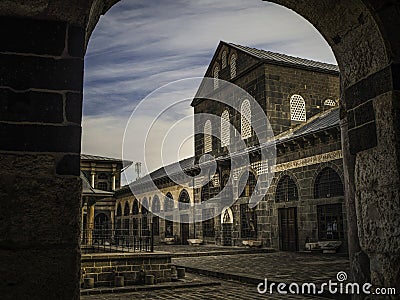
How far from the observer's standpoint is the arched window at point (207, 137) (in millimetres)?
28298

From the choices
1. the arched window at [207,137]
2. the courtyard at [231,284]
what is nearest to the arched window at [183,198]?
the arched window at [207,137]

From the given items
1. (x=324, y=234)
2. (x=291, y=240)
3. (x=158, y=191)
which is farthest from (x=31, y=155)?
(x=158, y=191)

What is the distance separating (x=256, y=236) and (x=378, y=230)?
17449mm

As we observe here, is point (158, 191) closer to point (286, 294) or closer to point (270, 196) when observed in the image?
point (270, 196)

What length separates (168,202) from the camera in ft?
99.6

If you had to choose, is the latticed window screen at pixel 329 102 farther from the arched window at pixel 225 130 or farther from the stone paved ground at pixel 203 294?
the stone paved ground at pixel 203 294

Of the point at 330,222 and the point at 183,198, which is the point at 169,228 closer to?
the point at 183,198

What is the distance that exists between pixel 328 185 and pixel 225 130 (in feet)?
33.9

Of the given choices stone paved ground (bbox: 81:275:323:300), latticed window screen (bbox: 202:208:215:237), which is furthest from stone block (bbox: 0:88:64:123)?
latticed window screen (bbox: 202:208:215:237)

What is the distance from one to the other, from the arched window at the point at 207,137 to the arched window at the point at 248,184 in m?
6.24

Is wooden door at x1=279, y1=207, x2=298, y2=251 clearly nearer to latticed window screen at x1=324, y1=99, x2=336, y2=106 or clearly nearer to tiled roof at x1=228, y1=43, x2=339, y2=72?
latticed window screen at x1=324, y1=99, x2=336, y2=106

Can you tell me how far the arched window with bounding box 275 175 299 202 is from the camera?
739 inches

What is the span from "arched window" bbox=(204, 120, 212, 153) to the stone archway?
24459 millimetres

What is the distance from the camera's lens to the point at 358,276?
3.95 metres
